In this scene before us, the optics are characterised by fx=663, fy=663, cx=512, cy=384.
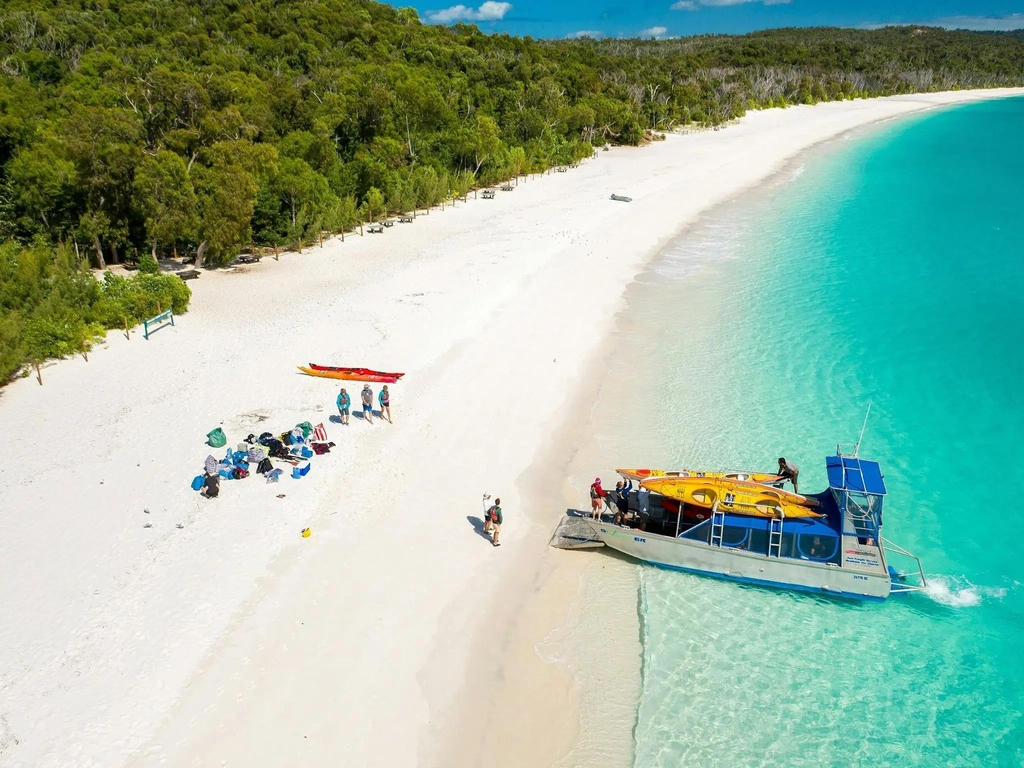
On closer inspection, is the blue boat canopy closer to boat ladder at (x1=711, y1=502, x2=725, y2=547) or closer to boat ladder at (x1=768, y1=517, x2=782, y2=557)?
boat ladder at (x1=768, y1=517, x2=782, y2=557)

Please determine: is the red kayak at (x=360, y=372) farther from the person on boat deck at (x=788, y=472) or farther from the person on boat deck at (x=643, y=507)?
the person on boat deck at (x=788, y=472)

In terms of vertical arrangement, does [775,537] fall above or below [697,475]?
below

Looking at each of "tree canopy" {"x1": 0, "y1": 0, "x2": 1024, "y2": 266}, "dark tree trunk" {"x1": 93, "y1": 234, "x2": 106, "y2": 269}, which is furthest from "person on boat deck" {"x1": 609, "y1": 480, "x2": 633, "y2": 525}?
"dark tree trunk" {"x1": 93, "y1": 234, "x2": 106, "y2": 269}

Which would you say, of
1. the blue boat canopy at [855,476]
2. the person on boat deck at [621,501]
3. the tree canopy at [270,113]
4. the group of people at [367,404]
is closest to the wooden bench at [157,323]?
the tree canopy at [270,113]

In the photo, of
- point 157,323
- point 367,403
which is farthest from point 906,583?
point 157,323

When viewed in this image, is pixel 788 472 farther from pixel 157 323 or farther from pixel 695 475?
pixel 157 323
